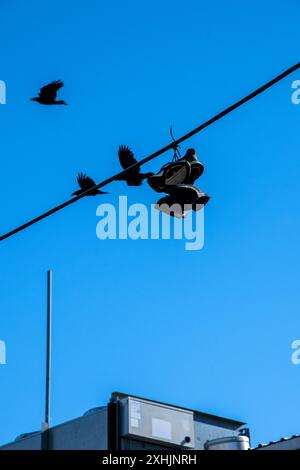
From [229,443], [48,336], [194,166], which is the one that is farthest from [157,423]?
[194,166]

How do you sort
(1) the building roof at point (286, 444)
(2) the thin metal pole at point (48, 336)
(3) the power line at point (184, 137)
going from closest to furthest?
1. (3) the power line at point (184, 137)
2. (1) the building roof at point (286, 444)
3. (2) the thin metal pole at point (48, 336)

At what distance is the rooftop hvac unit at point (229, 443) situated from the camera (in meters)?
26.3

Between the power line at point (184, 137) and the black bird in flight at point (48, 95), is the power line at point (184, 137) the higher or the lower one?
the lower one

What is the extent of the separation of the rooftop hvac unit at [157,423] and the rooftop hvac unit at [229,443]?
0.36m

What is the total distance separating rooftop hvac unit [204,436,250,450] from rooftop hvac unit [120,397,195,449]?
36 centimetres

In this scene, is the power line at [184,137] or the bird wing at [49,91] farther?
the bird wing at [49,91]

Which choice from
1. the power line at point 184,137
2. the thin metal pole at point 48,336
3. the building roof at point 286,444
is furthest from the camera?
the thin metal pole at point 48,336

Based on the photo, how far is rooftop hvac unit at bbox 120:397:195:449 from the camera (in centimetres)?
2514

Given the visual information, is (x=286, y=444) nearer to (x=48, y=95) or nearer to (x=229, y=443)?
(x=229, y=443)

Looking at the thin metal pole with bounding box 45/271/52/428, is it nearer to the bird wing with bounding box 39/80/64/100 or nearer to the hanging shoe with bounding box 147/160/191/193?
the bird wing with bounding box 39/80/64/100

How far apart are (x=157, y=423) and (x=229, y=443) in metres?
1.28

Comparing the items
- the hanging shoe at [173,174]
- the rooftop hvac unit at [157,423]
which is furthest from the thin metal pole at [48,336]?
the hanging shoe at [173,174]

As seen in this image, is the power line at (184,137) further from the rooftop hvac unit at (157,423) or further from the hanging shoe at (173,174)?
the rooftop hvac unit at (157,423)

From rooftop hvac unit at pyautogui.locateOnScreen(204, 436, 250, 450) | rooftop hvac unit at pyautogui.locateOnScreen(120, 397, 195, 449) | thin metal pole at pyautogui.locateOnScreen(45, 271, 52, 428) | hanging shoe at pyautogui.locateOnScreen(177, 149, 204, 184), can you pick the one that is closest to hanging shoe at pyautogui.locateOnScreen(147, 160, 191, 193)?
hanging shoe at pyautogui.locateOnScreen(177, 149, 204, 184)
